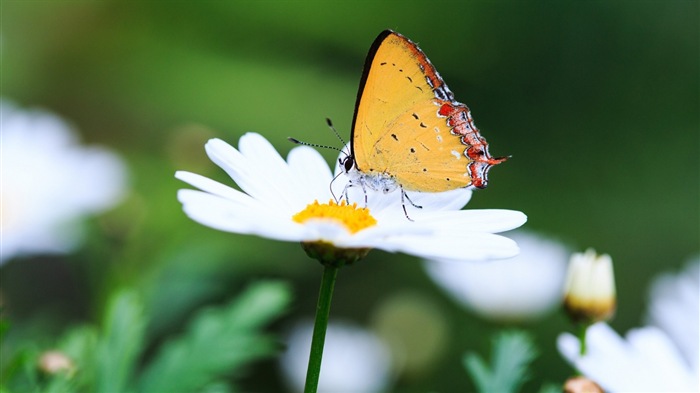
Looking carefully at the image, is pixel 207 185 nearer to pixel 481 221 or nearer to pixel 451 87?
pixel 481 221

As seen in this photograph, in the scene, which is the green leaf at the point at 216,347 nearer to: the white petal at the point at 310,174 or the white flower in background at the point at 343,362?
the white petal at the point at 310,174

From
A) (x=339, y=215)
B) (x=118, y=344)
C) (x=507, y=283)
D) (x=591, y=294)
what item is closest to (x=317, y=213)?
(x=339, y=215)

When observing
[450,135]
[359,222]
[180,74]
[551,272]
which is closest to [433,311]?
[551,272]

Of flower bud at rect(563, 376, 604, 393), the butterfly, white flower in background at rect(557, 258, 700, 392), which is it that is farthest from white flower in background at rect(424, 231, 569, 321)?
flower bud at rect(563, 376, 604, 393)

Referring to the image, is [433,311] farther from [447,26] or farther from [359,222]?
[447,26]

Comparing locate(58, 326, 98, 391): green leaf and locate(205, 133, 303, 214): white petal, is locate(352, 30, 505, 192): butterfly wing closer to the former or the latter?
locate(205, 133, 303, 214): white petal

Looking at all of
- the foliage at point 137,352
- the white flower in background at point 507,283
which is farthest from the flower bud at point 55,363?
the white flower in background at point 507,283
